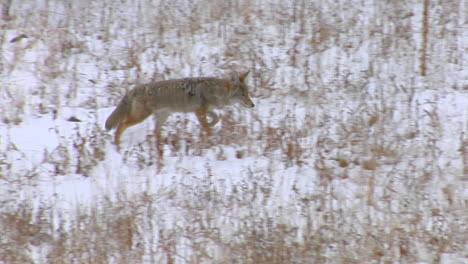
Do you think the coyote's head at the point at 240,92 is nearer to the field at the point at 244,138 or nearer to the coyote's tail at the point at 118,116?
the field at the point at 244,138

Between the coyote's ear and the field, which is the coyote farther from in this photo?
the field

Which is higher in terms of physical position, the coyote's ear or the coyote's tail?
the coyote's ear

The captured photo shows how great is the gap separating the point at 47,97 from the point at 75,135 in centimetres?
158

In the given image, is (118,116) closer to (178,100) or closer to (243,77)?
(178,100)

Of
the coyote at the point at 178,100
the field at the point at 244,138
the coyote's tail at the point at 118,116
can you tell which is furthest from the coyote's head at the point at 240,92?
the coyote's tail at the point at 118,116

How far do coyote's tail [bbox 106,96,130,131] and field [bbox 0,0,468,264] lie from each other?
0.72 feet

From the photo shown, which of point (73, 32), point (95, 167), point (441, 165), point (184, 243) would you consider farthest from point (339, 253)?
point (73, 32)

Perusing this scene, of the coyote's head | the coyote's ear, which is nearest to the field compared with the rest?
the coyote's head

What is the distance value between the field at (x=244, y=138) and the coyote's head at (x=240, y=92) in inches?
7.8

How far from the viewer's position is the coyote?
360 inches

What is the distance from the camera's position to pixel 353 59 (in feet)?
38.1

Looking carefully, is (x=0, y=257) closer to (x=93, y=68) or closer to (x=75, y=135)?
(x=75, y=135)

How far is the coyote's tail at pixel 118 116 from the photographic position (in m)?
9.07

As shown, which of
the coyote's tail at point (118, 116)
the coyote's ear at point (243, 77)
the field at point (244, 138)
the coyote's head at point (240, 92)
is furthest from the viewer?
the coyote's ear at point (243, 77)
